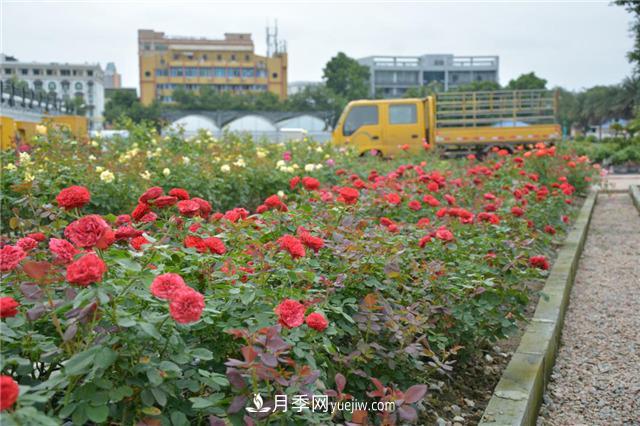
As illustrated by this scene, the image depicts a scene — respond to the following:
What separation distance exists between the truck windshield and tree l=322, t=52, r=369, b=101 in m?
57.7

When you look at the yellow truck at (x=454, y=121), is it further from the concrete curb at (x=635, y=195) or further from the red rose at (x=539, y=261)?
the red rose at (x=539, y=261)

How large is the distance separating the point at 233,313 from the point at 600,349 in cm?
270

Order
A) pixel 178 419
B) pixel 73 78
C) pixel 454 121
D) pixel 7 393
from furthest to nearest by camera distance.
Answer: pixel 73 78, pixel 454 121, pixel 178 419, pixel 7 393

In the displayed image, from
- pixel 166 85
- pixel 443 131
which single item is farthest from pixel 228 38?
pixel 443 131

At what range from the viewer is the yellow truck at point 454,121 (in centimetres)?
1888

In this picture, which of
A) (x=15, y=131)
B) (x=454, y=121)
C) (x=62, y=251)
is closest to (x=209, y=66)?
(x=454, y=121)

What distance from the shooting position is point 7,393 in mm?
1296

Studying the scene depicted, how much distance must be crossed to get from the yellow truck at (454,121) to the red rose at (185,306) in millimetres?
16714

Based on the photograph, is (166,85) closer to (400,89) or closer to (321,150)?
(400,89)

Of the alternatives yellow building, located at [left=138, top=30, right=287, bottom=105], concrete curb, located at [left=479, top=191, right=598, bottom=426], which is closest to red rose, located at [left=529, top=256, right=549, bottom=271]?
concrete curb, located at [left=479, top=191, right=598, bottom=426]

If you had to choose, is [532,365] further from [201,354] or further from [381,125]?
[381,125]

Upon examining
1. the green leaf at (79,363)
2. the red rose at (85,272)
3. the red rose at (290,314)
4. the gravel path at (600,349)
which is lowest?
the gravel path at (600,349)

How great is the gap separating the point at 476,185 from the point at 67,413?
5907 millimetres

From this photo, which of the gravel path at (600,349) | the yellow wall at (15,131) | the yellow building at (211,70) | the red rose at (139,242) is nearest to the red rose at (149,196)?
the red rose at (139,242)
